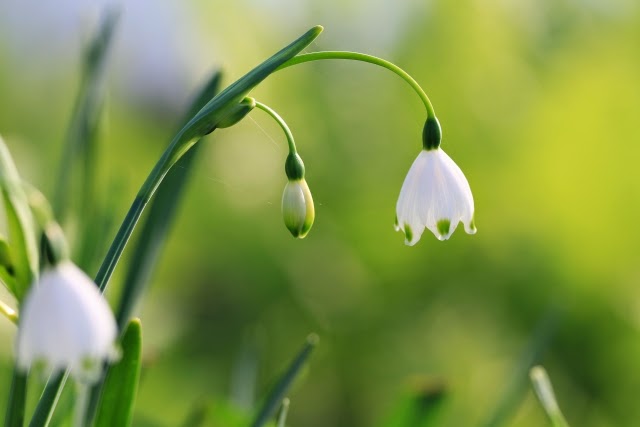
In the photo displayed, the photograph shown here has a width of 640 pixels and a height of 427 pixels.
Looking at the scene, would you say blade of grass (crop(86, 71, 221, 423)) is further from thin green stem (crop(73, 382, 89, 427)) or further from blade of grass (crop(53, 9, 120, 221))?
blade of grass (crop(53, 9, 120, 221))

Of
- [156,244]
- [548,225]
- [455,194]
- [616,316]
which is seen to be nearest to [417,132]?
[548,225]

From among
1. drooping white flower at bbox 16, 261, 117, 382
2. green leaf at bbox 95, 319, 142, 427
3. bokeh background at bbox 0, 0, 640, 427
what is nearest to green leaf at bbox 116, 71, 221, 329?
green leaf at bbox 95, 319, 142, 427

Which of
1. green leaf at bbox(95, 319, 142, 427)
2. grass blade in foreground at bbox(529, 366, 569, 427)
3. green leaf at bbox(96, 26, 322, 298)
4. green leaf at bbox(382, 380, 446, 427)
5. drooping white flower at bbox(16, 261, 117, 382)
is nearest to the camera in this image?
drooping white flower at bbox(16, 261, 117, 382)

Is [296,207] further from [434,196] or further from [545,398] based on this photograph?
[545,398]

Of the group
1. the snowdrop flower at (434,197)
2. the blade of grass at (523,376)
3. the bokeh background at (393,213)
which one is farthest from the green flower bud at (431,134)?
the bokeh background at (393,213)

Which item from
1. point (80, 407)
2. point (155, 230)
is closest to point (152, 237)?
point (155, 230)

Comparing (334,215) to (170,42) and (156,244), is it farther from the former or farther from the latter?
(156,244)
